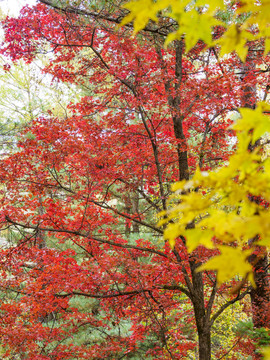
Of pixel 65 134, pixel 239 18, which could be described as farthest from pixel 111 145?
pixel 239 18

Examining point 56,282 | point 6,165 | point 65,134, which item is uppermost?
point 65,134

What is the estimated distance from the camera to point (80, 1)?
3484mm

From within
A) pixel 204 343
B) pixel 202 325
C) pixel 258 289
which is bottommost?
pixel 204 343

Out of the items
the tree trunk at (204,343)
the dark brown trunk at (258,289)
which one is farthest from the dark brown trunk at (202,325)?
the dark brown trunk at (258,289)

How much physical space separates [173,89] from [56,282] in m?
3.28

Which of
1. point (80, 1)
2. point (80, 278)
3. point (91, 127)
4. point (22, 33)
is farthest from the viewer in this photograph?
point (91, 127)

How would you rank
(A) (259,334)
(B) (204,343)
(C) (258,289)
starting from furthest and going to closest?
1. (C) (258,289)
2. (B) (204,343)
3. (A) (259,334)

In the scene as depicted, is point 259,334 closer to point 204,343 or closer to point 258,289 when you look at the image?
point 204,343

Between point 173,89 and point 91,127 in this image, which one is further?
point 91,127

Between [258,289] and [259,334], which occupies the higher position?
[258,289]

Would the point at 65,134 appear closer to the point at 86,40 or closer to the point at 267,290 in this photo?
the point at 86,40

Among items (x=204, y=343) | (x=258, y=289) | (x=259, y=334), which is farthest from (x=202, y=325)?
(x=258, y=289)

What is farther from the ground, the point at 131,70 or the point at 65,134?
the point at 131,70

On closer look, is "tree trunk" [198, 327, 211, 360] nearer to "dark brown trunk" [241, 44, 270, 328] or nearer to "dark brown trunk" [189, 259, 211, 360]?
"dark brown trunk" [189, 259, 211, 360]
